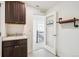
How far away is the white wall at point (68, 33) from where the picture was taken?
325 centimetres

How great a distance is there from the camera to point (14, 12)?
12.6ft

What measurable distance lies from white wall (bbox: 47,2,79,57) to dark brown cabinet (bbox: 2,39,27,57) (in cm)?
143

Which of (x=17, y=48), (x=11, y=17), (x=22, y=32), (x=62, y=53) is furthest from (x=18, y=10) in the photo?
(x=62, y=53)

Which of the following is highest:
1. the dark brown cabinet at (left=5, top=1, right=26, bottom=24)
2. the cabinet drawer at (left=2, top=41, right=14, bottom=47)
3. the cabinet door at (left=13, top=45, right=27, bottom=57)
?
the dark brown cabinet at (left=5, top=1, right=26, bottom=24)

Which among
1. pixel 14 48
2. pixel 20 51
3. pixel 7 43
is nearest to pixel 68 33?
pixel 20 51

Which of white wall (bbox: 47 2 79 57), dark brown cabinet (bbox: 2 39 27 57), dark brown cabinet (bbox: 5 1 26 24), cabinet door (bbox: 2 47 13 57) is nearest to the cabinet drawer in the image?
dark brown cabinet (bbox: 2 39 27 57)

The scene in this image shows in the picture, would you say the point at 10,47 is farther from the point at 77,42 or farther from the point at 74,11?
the point at 74,11

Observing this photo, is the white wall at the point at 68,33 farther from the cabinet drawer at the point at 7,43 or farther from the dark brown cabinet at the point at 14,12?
the cabinet drawer at the point at 7,43

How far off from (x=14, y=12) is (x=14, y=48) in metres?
1.29

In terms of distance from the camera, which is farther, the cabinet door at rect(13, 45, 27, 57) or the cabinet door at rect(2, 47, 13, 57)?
the cabinet door at rect(13, 45, 27, 57)

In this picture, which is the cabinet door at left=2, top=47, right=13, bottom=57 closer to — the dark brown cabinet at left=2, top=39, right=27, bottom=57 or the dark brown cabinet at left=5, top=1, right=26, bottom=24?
the dark brown cabinet at left=2, top=39, right=27, bottom=57

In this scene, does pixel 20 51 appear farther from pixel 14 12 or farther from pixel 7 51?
pixel 14 12

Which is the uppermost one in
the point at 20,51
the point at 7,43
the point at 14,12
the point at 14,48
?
the point at 14,12

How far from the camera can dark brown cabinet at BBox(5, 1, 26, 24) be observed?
3669mm
